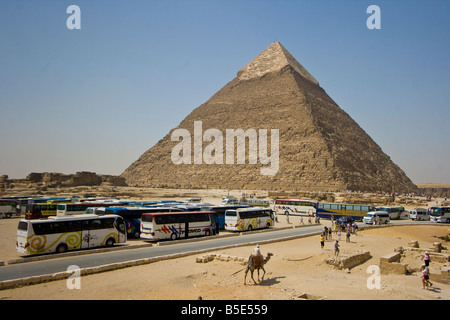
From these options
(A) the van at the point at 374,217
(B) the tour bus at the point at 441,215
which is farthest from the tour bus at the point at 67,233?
(B) the tour bus at the point at 441,215

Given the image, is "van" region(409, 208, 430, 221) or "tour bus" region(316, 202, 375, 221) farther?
"van" region(409, 208, 430, 221)

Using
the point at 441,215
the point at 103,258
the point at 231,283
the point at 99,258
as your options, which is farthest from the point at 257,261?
the point at 441,215

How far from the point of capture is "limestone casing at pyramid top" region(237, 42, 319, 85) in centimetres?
12825

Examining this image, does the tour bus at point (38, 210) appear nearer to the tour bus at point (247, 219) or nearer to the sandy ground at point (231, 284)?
the tour bus at point (247, 219)

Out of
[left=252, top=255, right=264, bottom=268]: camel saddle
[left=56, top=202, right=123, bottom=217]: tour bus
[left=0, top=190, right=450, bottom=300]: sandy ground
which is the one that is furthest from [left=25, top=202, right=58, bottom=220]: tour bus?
[left=252, top=255, right=264, bottom=268]: camel saddle

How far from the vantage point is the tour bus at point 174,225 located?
1631 centimetres

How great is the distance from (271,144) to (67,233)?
8135 centimetres

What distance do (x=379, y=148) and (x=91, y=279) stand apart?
11791 centimetres

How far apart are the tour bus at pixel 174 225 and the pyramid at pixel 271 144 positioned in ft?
175

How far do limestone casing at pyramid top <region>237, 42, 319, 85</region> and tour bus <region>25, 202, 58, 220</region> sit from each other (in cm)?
11046

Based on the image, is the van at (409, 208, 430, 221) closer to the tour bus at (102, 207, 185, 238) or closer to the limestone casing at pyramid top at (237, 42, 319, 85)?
the tour bus at (102, 207, 185, 238)

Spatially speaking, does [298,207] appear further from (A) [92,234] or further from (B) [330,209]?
(A) [92,234]

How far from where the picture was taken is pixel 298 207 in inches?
1336
